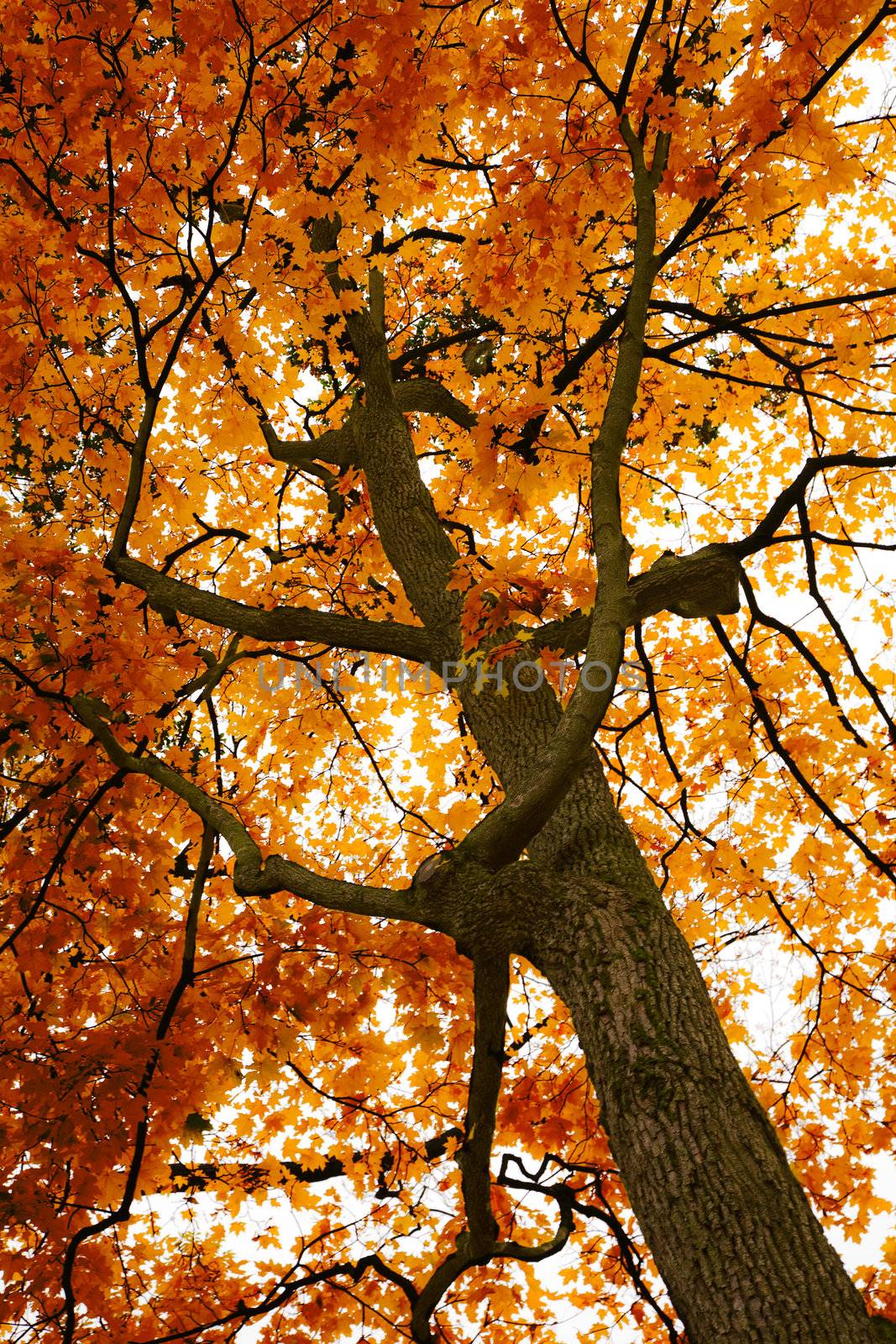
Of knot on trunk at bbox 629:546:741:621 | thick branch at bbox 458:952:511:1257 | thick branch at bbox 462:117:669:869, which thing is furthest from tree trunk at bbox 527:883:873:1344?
knot on trunk at bbox 629:546:741:621

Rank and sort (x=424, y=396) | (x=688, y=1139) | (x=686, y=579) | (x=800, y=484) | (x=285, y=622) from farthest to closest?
(x=424, y=396) → (x=285, y=622) → (x=686, y=579) → (x=800, y=484) → (x=688, y=1139)

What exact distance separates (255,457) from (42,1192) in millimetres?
5653

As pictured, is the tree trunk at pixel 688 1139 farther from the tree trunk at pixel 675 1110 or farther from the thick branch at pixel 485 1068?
the thick branch at pixel 485 1068

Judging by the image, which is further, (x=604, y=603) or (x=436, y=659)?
(x=436, y=659)

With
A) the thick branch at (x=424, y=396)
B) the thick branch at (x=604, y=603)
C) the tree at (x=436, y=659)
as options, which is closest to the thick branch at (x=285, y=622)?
the tree at (x=436, y=659)

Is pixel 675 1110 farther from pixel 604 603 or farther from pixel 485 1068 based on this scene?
pixel 604 603

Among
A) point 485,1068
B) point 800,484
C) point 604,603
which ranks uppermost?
point 800,484

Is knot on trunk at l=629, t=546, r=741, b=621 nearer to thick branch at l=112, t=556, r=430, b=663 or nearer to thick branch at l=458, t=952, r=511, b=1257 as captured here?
thick branch at l=112, t=556, r=430, b=663

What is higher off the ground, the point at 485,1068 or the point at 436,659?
the point at 436,659

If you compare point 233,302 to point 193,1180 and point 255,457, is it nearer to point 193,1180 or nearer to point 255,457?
point 255,457

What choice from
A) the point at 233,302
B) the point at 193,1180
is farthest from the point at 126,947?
the point at 233,302

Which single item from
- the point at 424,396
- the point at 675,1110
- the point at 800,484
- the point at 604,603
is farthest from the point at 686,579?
the point at 424,396

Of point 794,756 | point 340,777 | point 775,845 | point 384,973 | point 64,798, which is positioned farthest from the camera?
point 340,777

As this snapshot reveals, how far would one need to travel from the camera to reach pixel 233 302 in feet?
17.2
